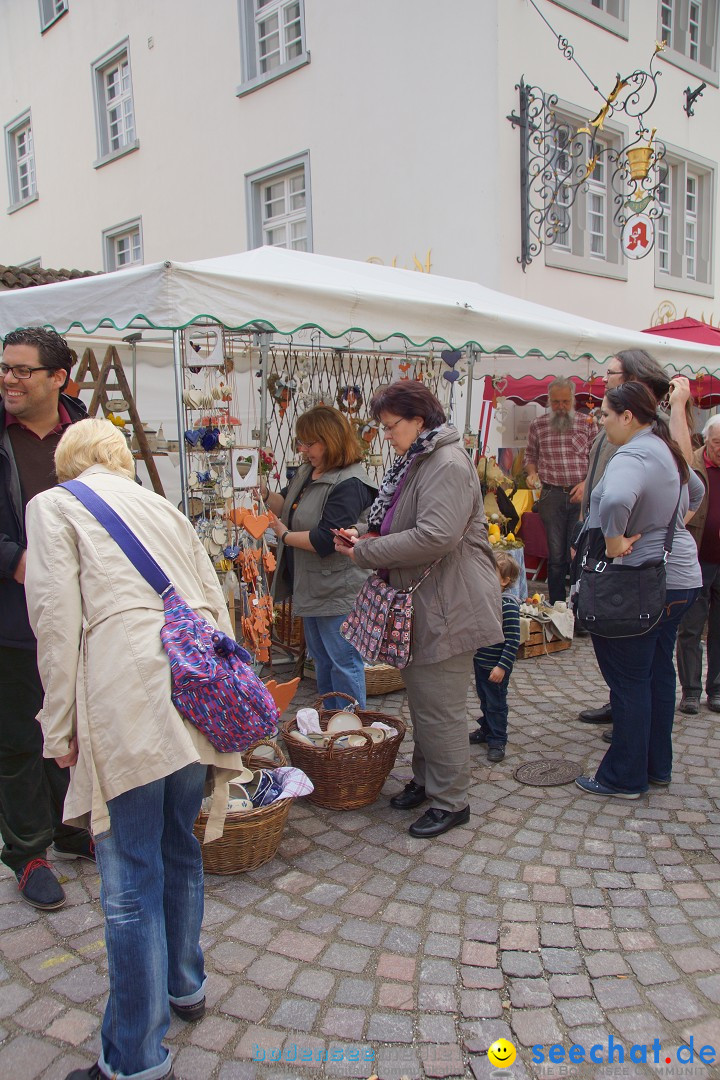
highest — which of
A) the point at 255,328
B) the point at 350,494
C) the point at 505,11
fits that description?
the point at 505,11

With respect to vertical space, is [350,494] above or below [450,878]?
above

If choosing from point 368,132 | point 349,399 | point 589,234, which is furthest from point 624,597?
point 589,234

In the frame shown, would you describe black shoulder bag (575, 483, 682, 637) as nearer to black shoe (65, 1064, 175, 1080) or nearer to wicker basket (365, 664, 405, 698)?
wicker basket (365, 664, 405, 698)

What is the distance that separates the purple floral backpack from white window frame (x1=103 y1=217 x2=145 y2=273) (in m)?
10.8

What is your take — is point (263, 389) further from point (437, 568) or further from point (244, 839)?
point (244, 839)

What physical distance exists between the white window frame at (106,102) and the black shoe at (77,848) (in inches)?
431

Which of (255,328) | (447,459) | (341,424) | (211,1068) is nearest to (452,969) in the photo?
(211,1068)

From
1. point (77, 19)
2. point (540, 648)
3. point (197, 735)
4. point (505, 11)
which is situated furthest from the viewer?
point (77, 19)

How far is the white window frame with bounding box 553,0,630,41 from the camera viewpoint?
8023 millimetres

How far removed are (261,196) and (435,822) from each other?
8747mm

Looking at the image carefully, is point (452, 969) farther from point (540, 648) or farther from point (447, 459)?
point (540, 648)

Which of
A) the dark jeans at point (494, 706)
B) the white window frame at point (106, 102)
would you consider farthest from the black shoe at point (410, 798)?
the white window frame at point (106, 102)

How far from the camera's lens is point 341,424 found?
12.0 feet

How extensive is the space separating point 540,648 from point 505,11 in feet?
19.6
